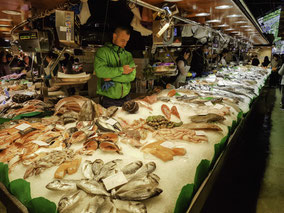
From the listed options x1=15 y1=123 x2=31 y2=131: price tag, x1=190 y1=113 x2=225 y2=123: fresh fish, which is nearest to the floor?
x1=190 y1=113 x2=225 y2=123: fresh fish

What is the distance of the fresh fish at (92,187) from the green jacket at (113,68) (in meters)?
1.86

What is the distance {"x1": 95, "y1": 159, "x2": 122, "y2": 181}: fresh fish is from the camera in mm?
1315

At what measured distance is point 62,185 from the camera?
48.4 inches

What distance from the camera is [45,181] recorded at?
1.32 m

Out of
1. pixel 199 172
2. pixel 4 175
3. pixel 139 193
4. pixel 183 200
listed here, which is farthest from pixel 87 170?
pixel 199 172

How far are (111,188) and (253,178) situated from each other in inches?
123

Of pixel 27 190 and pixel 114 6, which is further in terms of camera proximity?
pixel 114 6

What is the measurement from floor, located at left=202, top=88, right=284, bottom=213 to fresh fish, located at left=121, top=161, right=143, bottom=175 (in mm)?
1244

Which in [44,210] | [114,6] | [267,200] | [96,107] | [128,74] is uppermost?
[114,6]

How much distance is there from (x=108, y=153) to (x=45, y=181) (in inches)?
20.4

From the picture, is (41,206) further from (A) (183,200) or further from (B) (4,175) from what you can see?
(A) (183,200)

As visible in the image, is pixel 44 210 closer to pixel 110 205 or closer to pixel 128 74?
pixel 110 205

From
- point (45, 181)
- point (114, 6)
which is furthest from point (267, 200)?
point (114, 6)

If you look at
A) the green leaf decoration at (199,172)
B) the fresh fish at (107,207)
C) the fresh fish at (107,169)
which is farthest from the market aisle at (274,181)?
the fresh fish at (107,207)
